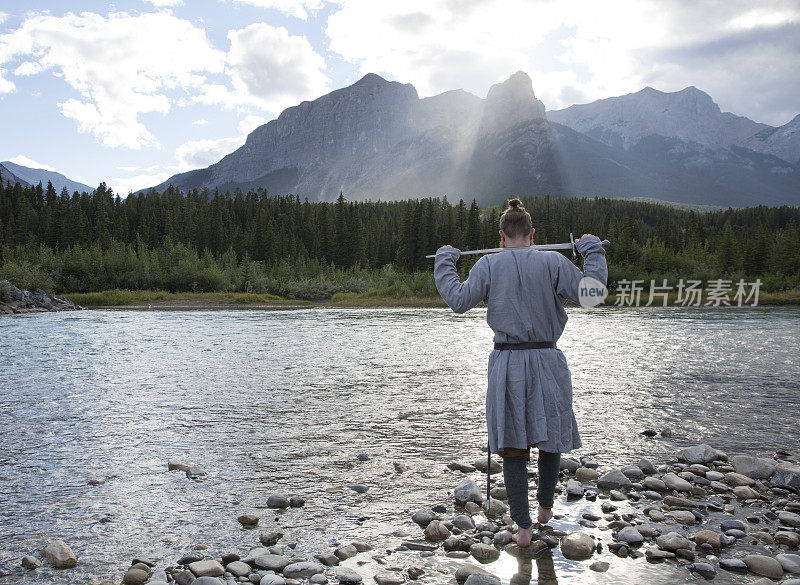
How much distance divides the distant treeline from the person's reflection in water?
62.8 metres

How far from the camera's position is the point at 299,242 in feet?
407

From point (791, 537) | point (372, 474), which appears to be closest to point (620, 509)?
point (791, 537)

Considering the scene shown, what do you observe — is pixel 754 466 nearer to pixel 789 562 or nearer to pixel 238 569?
pixel 789 562

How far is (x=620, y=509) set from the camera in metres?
6.01

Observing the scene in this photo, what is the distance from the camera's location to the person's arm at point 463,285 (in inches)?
197

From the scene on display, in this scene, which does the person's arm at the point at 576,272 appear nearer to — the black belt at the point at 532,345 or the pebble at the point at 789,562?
the black belt at the point at 532,345

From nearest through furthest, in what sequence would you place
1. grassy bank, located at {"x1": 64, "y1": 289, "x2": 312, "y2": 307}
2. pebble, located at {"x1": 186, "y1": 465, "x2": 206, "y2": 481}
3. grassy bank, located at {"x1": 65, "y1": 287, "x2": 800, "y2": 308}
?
1. pebble, located at {"x1": 186, "y1": 465, "x2": 206, "y2": 481}
2. grassy bank, located at {"x1": 65, "y1": 287, "x2": 800, "y2": 308}
3. grassy bank, located at {"x1": 64, "y1": 289, "x2": 312, "y2": 307}

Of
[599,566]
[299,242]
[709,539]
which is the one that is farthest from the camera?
[299,242]

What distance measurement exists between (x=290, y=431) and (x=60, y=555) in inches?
192

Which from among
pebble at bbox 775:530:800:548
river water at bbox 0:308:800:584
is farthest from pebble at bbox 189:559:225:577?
pebble at bbox 775:530:800:548

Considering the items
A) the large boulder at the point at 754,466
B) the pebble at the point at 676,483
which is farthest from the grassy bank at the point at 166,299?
the pebble at the point at 676,483

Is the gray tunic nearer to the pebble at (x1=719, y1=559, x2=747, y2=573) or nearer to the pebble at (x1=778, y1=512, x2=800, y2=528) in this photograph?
the pebble at (x1=719, y1=559, x2=747, y2=573)

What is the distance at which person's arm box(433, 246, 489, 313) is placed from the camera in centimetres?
501

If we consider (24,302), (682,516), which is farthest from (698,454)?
(24,302)
